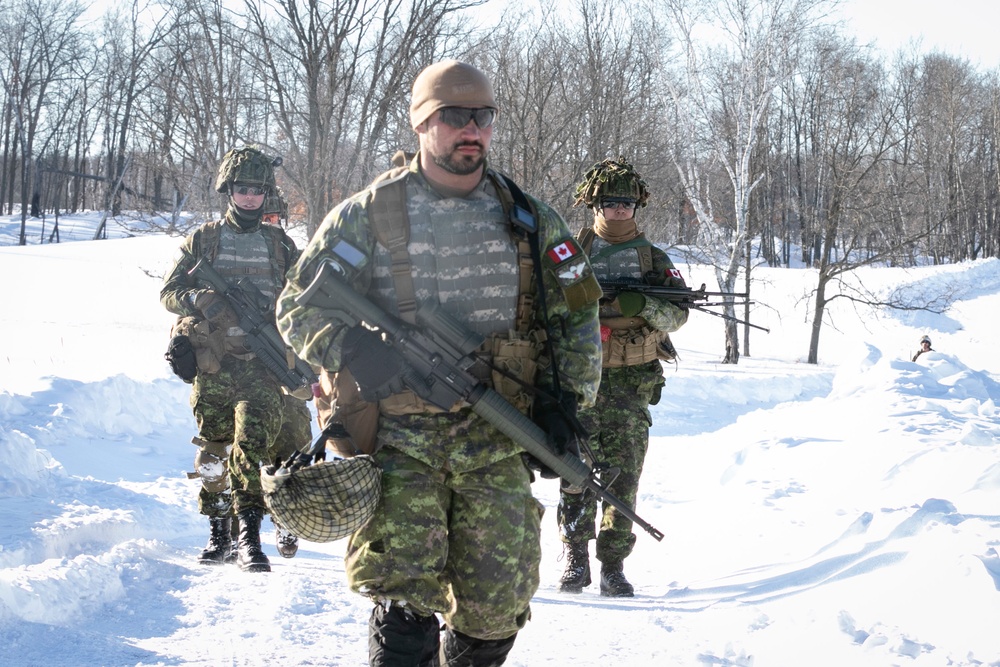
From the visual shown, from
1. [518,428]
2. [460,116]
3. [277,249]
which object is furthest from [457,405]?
[277,249]

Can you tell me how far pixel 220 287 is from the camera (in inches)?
219

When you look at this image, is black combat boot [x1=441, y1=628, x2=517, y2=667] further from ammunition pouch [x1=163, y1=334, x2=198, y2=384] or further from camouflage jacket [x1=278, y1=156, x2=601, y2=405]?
ammunition pouch [x1=163, y1=334, x2=198, y2=384]

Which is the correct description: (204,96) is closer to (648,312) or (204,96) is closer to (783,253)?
(648,312)

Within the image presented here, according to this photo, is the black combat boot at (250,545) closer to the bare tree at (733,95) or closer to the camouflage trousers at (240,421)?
the camouflage trousers at (240,421)

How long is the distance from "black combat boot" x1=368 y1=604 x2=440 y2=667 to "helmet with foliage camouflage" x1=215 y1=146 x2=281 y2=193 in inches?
135

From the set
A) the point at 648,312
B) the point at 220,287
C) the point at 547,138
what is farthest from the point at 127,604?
the point at 547,138

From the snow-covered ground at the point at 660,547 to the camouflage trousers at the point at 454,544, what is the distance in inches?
40.2

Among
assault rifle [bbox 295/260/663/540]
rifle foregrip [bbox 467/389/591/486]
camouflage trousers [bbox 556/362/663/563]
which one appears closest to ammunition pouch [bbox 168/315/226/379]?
camouflage trousers [bbox 556/362/663/563]

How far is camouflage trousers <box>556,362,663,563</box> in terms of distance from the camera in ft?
17.0

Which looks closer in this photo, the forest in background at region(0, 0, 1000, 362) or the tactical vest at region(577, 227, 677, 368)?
the tactical vest at region(577, 227, 677, 368)

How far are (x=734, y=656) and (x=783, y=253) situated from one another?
49.1m

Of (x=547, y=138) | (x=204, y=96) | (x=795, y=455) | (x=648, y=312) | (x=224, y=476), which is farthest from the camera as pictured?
(x=547, y=138)

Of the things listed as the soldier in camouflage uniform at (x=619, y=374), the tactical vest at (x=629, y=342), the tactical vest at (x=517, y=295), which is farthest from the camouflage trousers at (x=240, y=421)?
the tactical vest at (x=517, y=295)

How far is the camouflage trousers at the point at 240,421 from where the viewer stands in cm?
548
